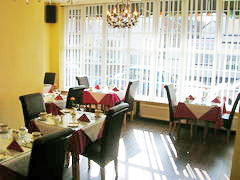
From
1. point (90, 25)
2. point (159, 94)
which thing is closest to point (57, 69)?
point (90, 25)

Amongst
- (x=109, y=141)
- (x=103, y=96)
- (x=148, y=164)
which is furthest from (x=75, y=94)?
(x=109, y=141)

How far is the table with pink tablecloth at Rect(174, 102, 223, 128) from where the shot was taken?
16.0ft

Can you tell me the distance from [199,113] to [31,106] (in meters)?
3.17

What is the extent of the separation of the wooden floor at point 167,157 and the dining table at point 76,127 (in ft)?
1.89

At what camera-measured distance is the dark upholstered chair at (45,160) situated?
1.89 meters

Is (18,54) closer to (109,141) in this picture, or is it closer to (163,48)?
(109,141)

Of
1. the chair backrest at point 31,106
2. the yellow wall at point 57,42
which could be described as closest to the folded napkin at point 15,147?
the chair backrest at point 31,106

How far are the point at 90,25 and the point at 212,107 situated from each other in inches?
166

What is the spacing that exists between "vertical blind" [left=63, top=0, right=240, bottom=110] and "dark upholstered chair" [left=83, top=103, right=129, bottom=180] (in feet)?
11.3

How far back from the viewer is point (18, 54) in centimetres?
438

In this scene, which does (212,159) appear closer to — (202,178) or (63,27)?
(202,178)

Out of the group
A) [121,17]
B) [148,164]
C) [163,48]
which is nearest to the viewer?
[148,164]

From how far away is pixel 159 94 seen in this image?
655cm

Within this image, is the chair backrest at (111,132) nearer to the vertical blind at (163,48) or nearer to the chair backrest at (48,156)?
the chair backrest at (48,156)
